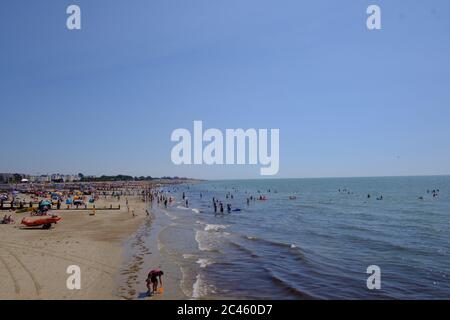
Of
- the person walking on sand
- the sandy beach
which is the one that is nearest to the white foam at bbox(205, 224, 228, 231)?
the sandy beach

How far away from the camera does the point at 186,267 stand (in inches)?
800

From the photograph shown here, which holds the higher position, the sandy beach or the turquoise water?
the sandy beach

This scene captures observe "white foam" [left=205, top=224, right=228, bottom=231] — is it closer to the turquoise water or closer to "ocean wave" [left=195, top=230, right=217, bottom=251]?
the turquoise water

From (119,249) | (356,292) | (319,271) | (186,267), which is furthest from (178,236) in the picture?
(356,292)

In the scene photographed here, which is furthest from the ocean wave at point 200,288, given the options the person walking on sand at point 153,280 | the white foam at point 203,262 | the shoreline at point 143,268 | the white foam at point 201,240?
the white foam at point 201,240

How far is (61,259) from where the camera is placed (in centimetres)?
2058

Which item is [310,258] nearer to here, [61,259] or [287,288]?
[287,288]

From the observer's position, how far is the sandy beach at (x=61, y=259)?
15.0 m

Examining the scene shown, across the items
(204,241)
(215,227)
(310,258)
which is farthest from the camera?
(215,227)

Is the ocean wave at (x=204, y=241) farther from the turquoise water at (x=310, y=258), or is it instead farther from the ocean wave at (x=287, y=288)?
the ocean wave at (x=287, y=288)

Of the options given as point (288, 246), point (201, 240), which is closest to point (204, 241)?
point (201, 240)

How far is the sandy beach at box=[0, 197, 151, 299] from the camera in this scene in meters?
15.0
